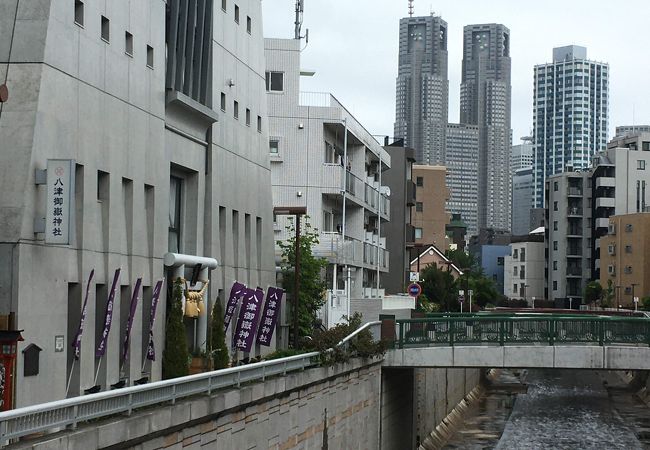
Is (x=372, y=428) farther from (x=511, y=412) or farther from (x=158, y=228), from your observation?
(x=511, y=412)

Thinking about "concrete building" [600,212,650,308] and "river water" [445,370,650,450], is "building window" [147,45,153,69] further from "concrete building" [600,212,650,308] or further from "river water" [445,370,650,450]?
"concrete building" [600,212,650,308]

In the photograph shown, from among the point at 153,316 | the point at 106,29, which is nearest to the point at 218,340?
the point at 153,316

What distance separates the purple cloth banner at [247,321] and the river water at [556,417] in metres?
25.1

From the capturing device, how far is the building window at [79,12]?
24625 millimetres

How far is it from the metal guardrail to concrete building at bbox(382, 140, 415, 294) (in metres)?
68.8

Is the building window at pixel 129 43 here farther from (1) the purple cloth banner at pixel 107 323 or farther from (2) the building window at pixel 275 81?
(2) the building window at pixel 275 81

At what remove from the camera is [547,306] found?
160 metres

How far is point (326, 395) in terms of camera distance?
32.9 meters

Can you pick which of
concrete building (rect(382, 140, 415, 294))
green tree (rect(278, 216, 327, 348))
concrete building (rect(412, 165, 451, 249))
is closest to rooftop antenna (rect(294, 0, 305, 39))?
green tree (rect(278, 216, 327, 348))

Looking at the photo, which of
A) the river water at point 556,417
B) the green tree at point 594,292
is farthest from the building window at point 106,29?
the green tree at point 594,292

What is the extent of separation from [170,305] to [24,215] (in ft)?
34.7

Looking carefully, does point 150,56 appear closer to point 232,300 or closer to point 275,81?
point 232,300

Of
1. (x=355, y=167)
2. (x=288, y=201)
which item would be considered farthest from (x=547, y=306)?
(x=288, y=201)

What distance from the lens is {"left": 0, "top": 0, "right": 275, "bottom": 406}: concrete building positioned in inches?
874
